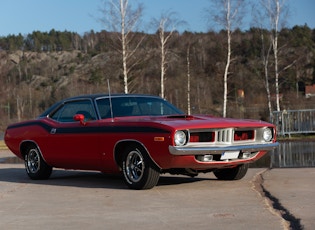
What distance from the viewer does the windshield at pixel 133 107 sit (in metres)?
8.89

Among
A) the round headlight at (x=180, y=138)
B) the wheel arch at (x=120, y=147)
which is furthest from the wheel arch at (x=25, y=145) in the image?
the round headlight at (x=180, y=138)

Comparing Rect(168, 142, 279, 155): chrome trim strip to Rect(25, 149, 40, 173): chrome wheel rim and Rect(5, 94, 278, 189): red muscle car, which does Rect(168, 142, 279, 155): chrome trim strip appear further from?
Rect(25, 149, 40, 173): chrome wheel rim

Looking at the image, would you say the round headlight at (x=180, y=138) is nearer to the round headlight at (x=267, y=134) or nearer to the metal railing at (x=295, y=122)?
the round headlight at (x=267, y=134)

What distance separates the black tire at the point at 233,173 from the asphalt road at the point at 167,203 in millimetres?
186

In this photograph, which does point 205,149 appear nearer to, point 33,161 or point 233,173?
point 233,173

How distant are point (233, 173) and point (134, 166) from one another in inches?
70.5

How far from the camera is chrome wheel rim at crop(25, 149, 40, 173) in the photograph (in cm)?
1005

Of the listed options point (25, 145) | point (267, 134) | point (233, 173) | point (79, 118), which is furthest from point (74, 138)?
point (267, 134)

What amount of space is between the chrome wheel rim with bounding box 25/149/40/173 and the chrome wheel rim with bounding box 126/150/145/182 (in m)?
2.48

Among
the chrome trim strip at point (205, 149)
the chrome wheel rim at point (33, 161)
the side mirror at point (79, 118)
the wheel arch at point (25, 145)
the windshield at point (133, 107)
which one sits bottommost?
the chrome wheel rim at point (33, 161)

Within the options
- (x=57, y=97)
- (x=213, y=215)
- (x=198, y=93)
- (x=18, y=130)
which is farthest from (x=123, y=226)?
(x=57, y=97)

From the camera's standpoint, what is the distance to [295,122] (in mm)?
25375

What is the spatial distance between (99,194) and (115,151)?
2.36 ft

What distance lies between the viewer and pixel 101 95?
30.3 feet
